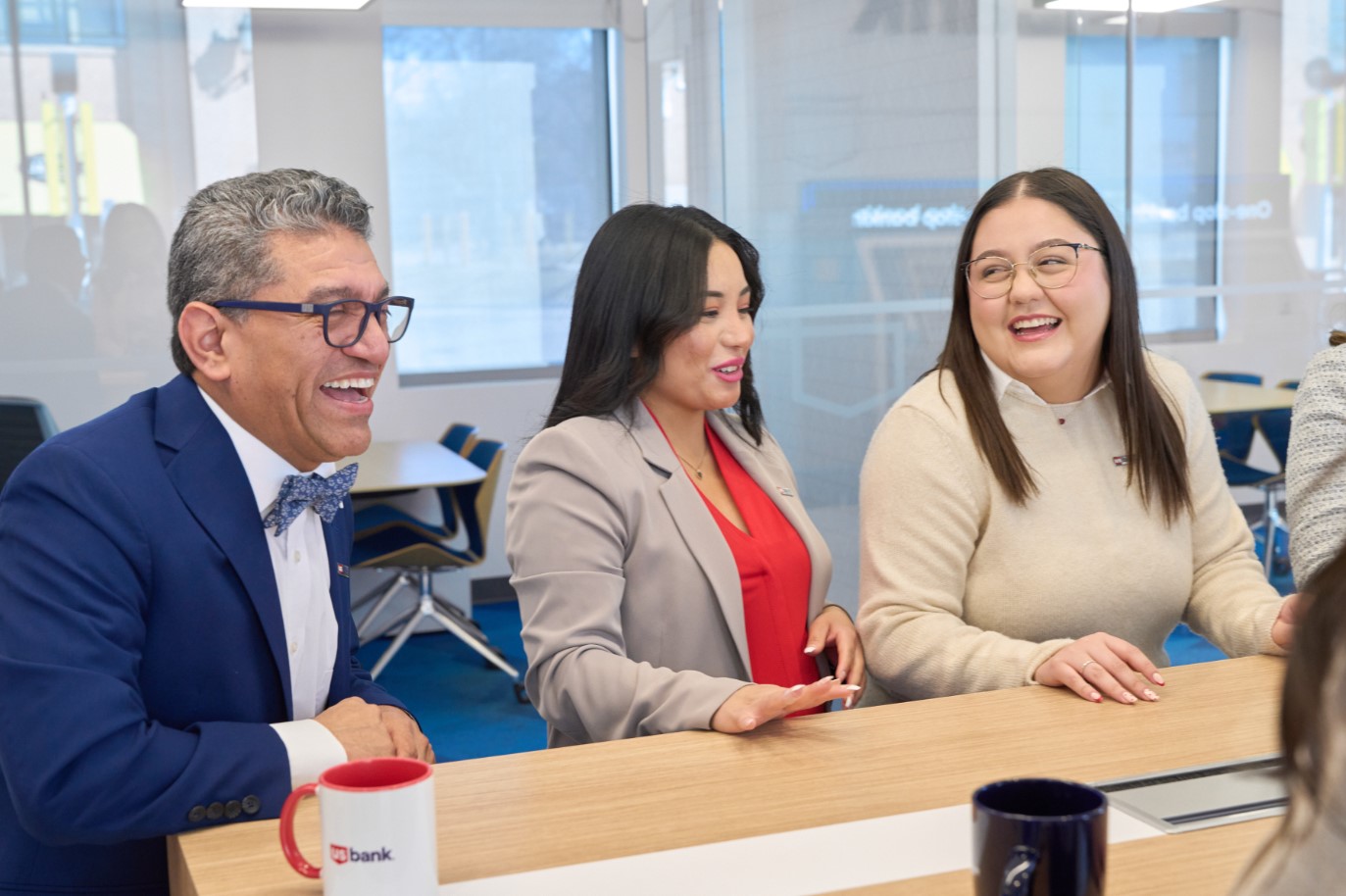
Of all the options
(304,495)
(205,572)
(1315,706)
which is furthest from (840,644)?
(1315,706)

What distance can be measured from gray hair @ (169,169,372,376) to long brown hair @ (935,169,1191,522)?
3.52 feet

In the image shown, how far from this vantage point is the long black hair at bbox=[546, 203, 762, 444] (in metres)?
2.12

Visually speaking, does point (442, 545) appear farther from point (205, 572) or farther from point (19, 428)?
point (205, 572)

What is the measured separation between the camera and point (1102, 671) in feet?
5.54

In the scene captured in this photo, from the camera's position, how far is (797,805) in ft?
4.36

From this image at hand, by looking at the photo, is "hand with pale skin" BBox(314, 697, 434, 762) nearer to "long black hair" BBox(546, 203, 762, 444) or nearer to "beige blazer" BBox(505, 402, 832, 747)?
"beige blazer" BBox(505, 402, 832, 747)

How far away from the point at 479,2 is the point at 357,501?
2809mm

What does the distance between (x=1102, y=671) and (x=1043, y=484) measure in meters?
0.49

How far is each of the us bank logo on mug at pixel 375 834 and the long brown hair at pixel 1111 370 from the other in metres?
1.30

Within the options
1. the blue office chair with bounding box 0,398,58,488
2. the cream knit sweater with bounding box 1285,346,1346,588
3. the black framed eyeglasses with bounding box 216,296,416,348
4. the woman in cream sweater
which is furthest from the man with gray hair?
the blue office chair with bounding box 0,398,58,488

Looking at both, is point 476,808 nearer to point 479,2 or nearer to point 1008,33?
point 1008,33

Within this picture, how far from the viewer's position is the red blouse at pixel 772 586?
6.81 ft

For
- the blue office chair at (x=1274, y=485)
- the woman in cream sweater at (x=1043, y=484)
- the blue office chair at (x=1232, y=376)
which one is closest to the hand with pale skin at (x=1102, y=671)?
the woman in cream sweater at (x=1043, y=484)

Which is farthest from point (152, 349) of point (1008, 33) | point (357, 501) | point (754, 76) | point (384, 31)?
point (1008, 33)
